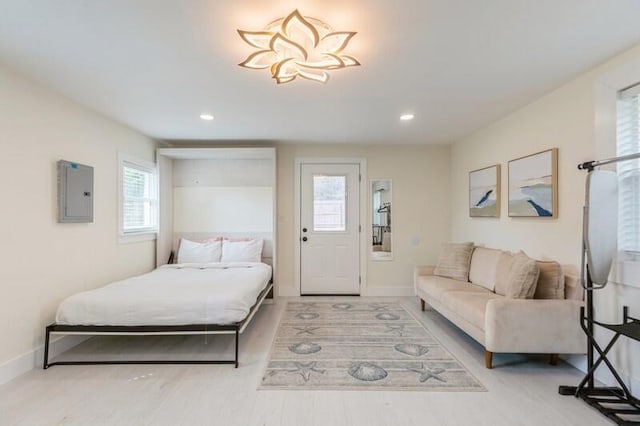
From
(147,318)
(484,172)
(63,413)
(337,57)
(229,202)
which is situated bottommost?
(63,413)

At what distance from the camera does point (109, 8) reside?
65.2 inches

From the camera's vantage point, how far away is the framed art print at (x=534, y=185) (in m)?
2.75

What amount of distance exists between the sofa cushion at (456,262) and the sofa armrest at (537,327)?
1383mm

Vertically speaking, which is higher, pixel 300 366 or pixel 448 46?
pixel 448 46

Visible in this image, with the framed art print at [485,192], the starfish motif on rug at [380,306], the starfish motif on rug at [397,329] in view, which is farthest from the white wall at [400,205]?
the starfish motif on rug at [397,329]

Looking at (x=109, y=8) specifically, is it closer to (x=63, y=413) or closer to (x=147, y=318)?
(x=147, y=318)

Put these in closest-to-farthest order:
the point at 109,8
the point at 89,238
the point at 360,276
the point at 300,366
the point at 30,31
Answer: the point at 109,8
the point at 30,31
the point at 300,366
the point at 89,238
the point at 360,276

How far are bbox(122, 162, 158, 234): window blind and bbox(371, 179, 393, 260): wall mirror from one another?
3196mm

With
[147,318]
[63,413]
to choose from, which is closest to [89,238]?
[147,318]

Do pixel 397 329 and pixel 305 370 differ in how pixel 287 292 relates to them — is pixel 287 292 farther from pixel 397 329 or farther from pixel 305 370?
pixel 305 370

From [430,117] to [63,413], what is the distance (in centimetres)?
397

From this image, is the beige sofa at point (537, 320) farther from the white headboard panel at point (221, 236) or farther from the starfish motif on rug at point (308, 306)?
the white headboard panel at point (221, 236)

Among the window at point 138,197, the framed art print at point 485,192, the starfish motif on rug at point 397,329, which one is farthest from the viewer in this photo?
the window at point 138,197

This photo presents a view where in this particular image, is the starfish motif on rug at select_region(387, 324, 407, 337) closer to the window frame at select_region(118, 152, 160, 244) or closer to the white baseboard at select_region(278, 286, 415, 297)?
the white baseboard at select_region(278, 286, 415, 297)
